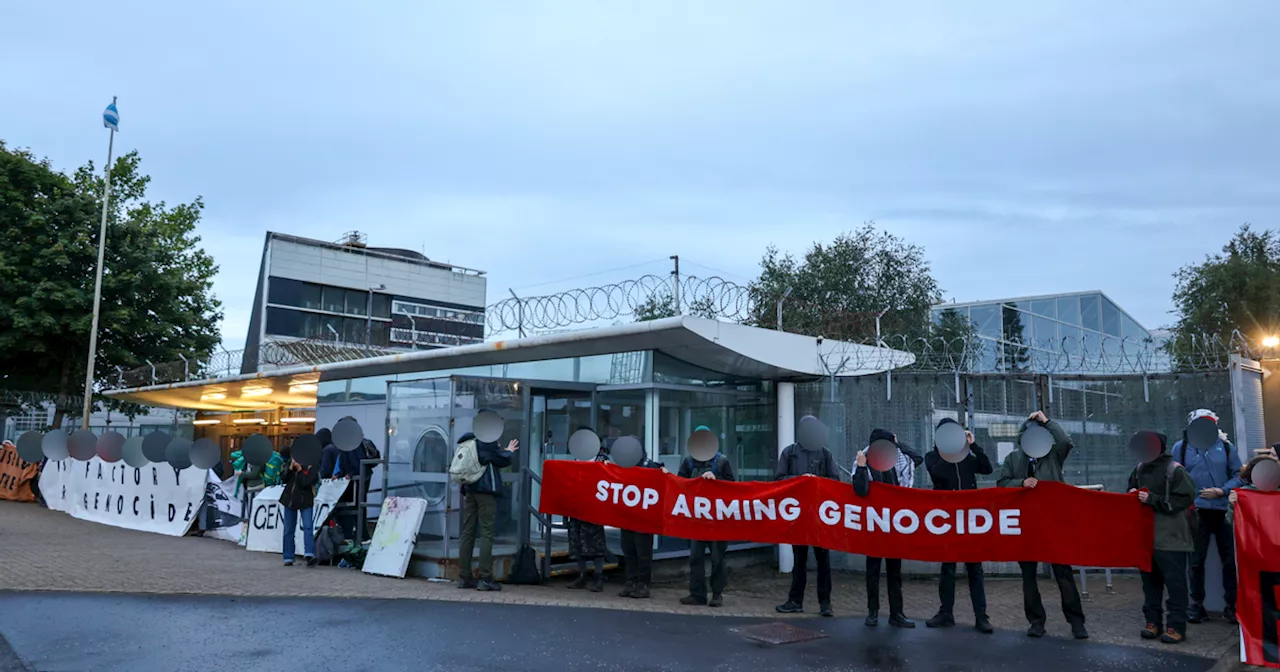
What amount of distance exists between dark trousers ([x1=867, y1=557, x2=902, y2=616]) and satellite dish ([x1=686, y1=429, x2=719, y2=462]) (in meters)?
2.05

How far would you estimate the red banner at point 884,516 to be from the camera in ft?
26.1

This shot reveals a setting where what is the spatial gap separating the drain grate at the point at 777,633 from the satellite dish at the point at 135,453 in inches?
504

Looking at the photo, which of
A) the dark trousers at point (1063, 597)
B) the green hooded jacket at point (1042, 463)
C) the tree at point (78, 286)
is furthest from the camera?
the tree at point (78, 286)

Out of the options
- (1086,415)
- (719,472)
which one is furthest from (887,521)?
(1086,415)

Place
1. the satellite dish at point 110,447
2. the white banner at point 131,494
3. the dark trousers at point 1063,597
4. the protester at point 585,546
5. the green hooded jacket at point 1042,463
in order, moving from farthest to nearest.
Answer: the satellite dish at point 110,447, the white banner at point 131,494, the protester at point 585,546, the green hooded jacket at point 1042,463, the dark trousers at point 1063,597

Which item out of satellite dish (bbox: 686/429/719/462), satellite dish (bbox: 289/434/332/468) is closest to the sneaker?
satellite dish (bbox: 686/429/719/462)

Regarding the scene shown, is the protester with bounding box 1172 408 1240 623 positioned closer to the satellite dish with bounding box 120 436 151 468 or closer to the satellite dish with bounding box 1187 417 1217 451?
the satellite dish with bounding box 1187 417 1217 451

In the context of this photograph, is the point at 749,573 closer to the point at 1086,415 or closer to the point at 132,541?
the point at 1086,415

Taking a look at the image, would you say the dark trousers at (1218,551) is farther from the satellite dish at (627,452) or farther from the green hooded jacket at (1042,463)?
the satellite dish at (627,452)

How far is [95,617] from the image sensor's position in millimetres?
8031

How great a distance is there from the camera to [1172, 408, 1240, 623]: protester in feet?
28.1

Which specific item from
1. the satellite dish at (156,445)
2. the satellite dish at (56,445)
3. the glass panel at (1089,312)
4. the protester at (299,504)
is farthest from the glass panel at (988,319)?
the satellite dish at (56,445)

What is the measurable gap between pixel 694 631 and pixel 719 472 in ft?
7.11

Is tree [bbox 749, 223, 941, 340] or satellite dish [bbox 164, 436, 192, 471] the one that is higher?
tree [bbox 749, 223, 941, 340]
